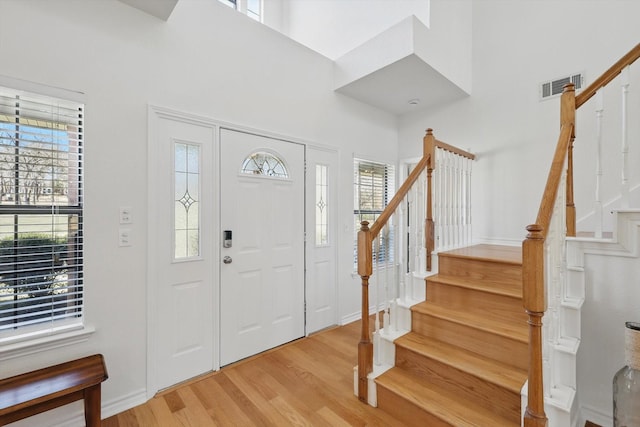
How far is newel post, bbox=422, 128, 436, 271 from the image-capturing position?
2.53 meters

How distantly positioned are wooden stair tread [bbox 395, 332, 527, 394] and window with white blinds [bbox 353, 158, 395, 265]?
1.52m

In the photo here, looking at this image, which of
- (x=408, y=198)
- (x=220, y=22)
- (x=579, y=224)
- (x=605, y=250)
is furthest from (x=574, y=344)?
(x=220, y=22)

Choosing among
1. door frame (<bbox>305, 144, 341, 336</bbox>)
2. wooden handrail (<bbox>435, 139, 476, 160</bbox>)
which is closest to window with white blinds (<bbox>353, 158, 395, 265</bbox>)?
door frame (<bbox>305, 144, 341, 336</bbox>)

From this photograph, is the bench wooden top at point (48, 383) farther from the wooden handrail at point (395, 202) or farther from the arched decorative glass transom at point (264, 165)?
the wooden handrail at point (395, 202)

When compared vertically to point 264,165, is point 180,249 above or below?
below

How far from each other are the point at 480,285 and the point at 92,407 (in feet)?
8.57

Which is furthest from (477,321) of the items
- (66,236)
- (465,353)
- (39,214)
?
(39,214)

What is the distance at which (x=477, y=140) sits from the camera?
343 centimetres

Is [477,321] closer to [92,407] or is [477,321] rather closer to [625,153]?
[625,153]

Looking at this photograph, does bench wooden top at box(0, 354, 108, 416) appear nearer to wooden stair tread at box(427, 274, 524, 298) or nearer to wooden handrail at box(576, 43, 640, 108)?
wooden stair tread at box(427, 274, 524, 298)

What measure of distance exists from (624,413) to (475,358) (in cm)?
74

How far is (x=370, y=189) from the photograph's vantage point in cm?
388

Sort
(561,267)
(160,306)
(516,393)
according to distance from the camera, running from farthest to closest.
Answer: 1. (160,306)
2. (561,267)
3. (516,393)

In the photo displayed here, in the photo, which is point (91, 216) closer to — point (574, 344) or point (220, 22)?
point (220, 22)
